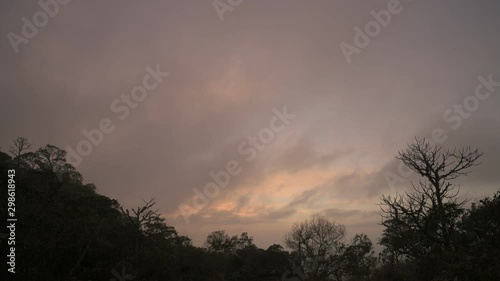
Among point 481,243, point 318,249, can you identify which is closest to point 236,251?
point 318,249

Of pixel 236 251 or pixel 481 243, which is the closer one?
pixel 481 243

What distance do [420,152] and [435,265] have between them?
7444mm

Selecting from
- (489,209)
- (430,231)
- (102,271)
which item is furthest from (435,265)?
(102,271)

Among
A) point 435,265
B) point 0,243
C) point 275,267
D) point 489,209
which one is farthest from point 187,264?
point 489,209

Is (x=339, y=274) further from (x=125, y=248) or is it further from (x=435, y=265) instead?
(x=125, y=248)

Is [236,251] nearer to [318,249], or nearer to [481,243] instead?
[318,249]

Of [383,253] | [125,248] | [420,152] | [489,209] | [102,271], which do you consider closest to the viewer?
[420,152]

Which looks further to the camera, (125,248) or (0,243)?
(125,248)

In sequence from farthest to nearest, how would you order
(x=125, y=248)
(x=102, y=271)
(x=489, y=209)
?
(x=125, y=248) < (x=102, y=271) < (x=489, y=209)

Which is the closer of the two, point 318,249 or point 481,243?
point 481,243

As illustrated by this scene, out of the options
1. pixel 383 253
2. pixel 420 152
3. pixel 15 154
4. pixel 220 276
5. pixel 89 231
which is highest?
pixel 15 154

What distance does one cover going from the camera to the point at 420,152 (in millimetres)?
18891

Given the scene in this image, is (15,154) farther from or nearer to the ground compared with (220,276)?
farther from the ground

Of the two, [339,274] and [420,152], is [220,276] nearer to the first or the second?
[339,274]
